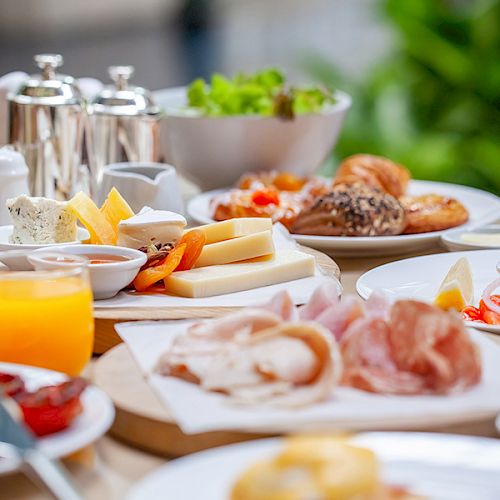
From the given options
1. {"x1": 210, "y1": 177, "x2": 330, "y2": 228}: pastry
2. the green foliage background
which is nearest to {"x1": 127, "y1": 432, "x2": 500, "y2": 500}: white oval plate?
{"x1": 210, "y1": 177, "x2": 330, "y2": 228}: pastry

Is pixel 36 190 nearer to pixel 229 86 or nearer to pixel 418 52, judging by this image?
pixel 229 86

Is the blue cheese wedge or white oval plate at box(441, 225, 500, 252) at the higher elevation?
the blue cheese wedge

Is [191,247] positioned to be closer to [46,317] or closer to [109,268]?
[109,268]

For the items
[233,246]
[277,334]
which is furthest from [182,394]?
[233,246]

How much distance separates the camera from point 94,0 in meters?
9.77

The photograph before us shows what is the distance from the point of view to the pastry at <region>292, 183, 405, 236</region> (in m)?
2.29

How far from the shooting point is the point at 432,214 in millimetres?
2400

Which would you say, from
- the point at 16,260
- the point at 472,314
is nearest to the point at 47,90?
the point at 16,260

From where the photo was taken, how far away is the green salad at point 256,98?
2891mm

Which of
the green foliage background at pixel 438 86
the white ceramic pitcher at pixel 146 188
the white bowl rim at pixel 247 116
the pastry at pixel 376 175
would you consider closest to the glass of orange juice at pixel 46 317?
the white ceramic pitcher at pixel 146 188

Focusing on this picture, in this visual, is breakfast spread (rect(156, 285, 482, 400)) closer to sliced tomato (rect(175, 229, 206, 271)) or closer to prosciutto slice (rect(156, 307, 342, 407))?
prosciutto slice (rect(156, 307, 342, 407))

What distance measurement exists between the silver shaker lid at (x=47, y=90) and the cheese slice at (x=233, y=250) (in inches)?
29.5

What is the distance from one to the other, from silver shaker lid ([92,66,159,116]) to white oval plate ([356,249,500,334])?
81cm

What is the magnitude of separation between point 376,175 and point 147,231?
1069mm
